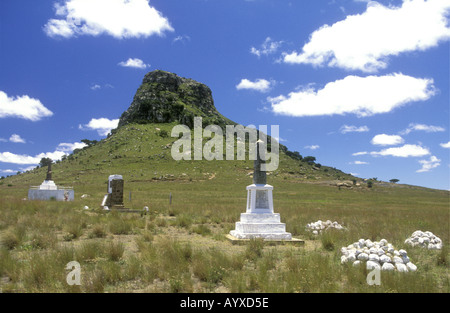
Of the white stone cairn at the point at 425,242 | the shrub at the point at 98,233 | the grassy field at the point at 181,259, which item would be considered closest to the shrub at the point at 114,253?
the grassy field at the point at 181,259

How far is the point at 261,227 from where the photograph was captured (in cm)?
1411

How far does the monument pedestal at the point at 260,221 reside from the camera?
13.9 metres

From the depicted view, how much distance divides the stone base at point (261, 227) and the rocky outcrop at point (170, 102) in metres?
102

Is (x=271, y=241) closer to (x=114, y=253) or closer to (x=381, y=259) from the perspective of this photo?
(x=381, y=259)

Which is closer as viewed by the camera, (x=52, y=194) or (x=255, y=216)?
(x=255, y=216)

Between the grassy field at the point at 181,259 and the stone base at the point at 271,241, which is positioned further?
the stone base at the point at 271,241

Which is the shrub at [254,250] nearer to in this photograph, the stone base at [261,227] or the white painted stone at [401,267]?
the stone base at [261,227]

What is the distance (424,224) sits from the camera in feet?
64.3

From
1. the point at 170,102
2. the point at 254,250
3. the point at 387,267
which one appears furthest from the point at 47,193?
the point at 170,102

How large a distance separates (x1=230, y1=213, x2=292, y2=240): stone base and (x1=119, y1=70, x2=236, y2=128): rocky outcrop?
4004 inches

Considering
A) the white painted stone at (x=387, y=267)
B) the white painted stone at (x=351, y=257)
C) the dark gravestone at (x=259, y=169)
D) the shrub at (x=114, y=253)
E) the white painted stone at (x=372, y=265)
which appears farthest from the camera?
the dark gravestone at (x=259, y=169)
